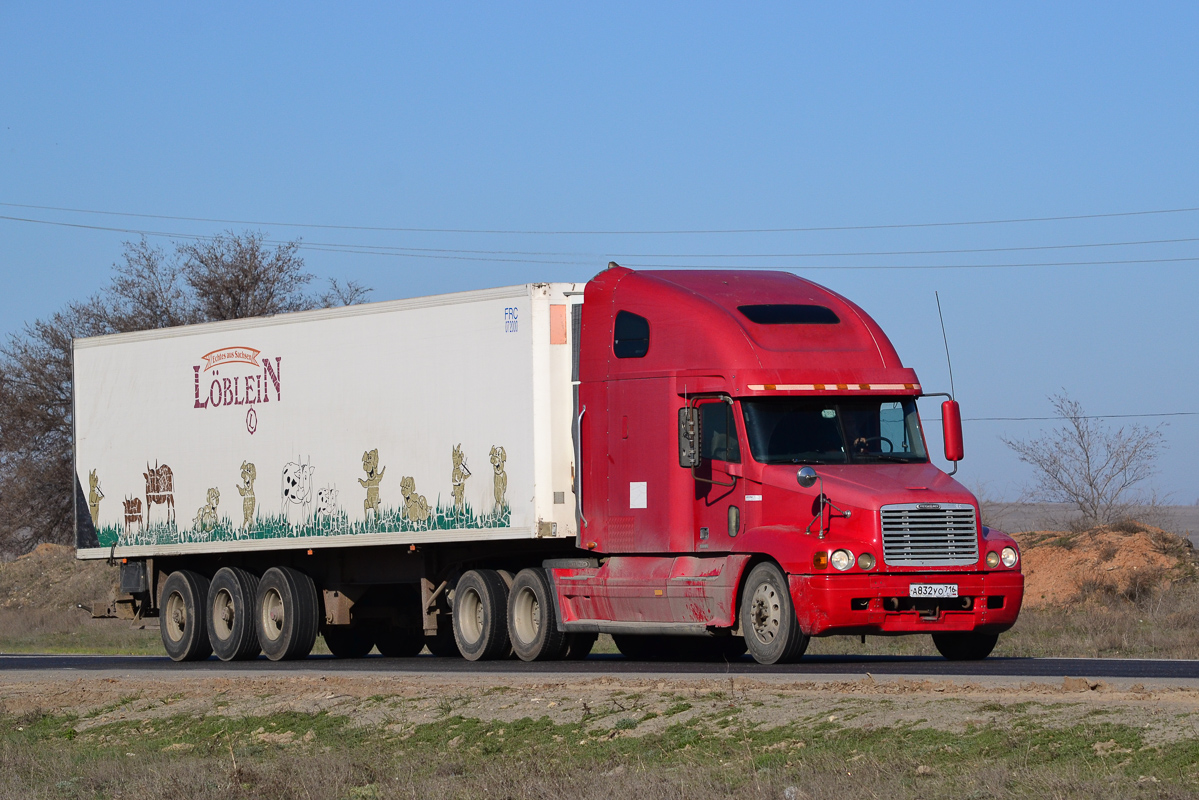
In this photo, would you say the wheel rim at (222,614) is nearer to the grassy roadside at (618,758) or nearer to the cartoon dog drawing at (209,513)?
the cartoon dog drawing at (209,513)

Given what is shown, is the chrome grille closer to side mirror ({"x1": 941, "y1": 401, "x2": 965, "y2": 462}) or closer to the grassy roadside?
side mirror ({"x1": 941, "y1": 401, "x2": 965, "y2": 462})

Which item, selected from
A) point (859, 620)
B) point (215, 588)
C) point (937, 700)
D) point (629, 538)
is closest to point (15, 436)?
point (215, 588)

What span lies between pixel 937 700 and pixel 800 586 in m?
4.26

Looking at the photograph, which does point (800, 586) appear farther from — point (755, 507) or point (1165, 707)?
point (1165, 707)

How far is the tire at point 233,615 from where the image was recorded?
24.0 metres

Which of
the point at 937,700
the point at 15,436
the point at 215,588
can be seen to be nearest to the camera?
the point at 937,700

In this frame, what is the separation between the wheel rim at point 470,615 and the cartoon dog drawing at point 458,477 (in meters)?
1.28

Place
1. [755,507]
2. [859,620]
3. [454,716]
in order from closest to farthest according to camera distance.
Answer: [454,716]
[859,620]
[755,507]

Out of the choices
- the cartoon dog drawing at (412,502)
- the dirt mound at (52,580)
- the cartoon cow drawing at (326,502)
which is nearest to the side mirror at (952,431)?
the cartoon dog drawing at (412,502)

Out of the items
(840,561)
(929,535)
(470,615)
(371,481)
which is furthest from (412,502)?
(929,535)

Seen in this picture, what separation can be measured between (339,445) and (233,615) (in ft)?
11.8

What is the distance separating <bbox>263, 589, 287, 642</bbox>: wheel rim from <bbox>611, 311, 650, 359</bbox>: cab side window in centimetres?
702

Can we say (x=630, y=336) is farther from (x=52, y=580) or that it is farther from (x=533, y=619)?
(x=52, y=580)

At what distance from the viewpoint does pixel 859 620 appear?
54.1 feet
